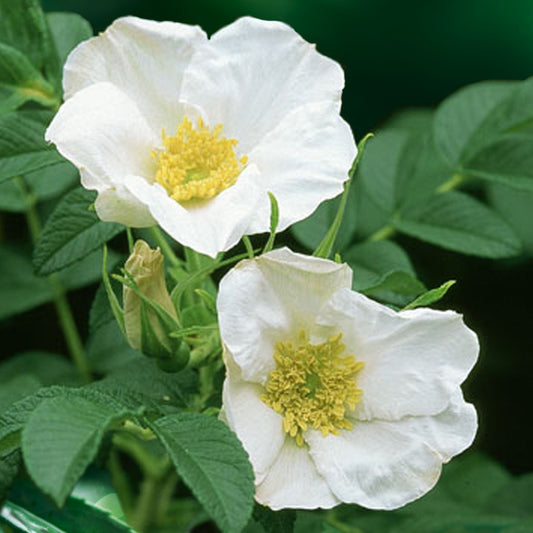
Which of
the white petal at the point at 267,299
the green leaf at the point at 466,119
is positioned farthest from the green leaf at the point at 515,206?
the white petal at the point at 267,299

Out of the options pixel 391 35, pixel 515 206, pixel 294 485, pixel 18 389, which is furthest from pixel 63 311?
pixel 391 35

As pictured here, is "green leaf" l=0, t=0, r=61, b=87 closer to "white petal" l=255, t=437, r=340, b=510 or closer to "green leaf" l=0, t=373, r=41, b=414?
"green leaf" l=0, t=373, r=41, b=414

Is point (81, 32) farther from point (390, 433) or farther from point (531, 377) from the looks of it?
point (531, 377)

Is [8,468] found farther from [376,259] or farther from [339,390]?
[376,259]

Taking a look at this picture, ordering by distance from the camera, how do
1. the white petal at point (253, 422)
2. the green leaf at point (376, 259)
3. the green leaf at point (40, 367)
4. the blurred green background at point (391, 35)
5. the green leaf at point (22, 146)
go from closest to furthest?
the white petal at point (253, 422)
the green leaf at point (22, 146)
the green leaf at point (376, 259)
the green leaf at point (40, 367)
the blurred green background at point (391, 35)

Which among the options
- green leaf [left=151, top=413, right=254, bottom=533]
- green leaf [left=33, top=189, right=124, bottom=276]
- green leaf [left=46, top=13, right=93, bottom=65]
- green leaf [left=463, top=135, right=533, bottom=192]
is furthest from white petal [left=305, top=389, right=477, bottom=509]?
green leaf [left=46, top=13, right=93, bottom=65]

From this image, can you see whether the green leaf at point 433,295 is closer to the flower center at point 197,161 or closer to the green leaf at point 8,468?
the flower center at point 197,161
